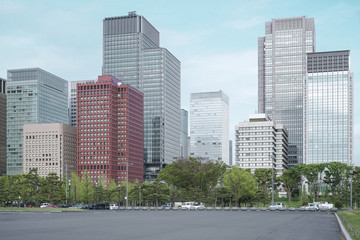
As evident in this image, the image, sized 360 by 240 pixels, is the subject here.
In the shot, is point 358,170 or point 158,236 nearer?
point 158,236

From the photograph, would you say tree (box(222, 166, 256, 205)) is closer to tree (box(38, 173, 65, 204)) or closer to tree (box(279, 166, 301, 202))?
tree (box(279, 166, 301, 202))

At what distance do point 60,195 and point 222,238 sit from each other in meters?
95.3

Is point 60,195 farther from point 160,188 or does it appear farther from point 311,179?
point 311,179

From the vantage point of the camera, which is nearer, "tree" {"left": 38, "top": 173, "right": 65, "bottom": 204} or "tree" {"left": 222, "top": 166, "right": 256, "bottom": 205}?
"tree" {"left": 38, "top": 173, "right": 65, "bottom": 204}

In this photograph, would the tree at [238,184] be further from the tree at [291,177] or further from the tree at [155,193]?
the tree at [291,177]

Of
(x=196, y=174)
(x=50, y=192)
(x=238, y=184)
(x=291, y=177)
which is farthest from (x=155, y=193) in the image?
(x=291, y=177)

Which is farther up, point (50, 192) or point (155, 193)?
point (50, 192)

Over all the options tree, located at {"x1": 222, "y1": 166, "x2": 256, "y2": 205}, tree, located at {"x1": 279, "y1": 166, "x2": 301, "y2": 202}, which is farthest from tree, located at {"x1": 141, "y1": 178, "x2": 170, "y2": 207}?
tree, located at {"x1": 279, "y1": 166, "x2": 301, "y2": 202}

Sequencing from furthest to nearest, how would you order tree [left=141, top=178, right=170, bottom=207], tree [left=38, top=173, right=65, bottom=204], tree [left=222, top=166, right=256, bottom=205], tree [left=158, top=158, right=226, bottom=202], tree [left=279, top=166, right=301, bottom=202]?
tree [left=279, top=166, right=301, bottom=202] → tree [left=158, top=158, right=226, bottom=202] → tree [left=141, top=178, right=170, bottom=207] → tree [left=222, top=166, right=256, bottom=205] → tree [left=38, top=173, right=65, bottom=204]

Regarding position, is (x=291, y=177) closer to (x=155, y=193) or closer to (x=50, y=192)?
(x=155, y=193)

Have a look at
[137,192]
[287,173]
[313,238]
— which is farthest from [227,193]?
[313,238]

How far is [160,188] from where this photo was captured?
118 m

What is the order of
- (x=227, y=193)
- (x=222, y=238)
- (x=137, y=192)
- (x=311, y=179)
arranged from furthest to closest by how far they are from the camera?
(x=311, y=179), (x=137, y=192), (x=227, y=193), (x=222, y=238)

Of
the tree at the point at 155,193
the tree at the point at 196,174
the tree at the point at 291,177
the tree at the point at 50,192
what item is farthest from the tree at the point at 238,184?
the tree at the point at 50,192
